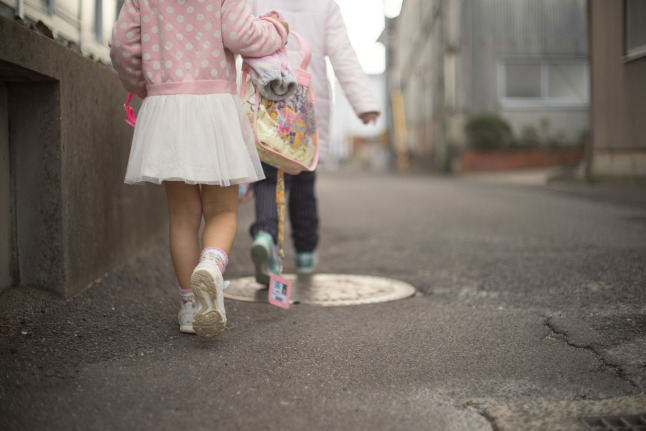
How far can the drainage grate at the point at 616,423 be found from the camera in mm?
1791

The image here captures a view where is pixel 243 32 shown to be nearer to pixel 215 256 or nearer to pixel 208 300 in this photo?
pixel 215 256

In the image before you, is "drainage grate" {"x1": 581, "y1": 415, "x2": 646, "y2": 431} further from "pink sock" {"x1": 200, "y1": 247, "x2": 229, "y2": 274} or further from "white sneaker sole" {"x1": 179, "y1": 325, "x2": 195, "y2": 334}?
"white sneaker sole" {"x1": 179, "y1": 325, "x2": 195, "y2": 334}

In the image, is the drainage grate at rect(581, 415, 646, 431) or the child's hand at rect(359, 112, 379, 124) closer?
the drainage grate at rect(581, 415, 646, 431)

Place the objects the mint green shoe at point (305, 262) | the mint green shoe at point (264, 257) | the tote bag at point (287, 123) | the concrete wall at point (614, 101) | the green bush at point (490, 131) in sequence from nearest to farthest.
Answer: the tote bag at point (287, 123)
the mint green shoe at point (264, 257)
the mint green shoe at point (305, 262)
the concrete wall at point (614, 101)
the green bush at point (490, 131)

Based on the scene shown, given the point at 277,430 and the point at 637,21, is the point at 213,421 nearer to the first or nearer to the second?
the point at 277,430

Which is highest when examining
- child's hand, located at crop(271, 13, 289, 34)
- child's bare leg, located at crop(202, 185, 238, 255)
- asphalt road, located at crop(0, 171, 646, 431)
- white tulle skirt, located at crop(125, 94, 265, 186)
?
child's hand, located at crop(271, 13, 289, 34)

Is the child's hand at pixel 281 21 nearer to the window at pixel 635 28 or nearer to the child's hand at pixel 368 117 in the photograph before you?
the child's hand at pixel 368 117

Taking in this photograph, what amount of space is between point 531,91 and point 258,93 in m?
18.3

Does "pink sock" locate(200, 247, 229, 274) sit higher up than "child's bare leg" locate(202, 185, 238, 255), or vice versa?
"child's bare leg" locate(202, 185, 238, 255)

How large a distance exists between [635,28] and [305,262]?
23.7 feet

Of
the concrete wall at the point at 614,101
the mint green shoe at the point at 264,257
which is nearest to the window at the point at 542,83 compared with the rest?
the concrete wall at the point at 614,101

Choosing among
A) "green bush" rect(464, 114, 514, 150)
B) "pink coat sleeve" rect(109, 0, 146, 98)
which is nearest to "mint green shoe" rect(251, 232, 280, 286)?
"pink coat sleeve" rect(109, 0, 146, 98)

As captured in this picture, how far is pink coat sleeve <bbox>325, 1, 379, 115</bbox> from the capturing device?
3756mm

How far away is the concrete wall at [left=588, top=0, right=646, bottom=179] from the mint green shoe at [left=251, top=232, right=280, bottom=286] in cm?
731
